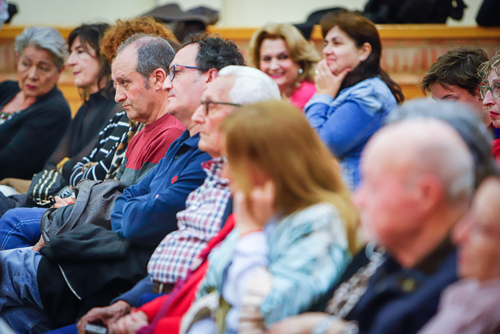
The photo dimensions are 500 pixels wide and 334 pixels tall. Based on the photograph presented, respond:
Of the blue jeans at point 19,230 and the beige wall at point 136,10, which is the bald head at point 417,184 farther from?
the beige wall at point 136,10

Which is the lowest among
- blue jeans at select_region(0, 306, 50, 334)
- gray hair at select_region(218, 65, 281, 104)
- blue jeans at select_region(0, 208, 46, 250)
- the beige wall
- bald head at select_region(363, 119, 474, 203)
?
blue jeans at select_region(0, 306, 50, 334)

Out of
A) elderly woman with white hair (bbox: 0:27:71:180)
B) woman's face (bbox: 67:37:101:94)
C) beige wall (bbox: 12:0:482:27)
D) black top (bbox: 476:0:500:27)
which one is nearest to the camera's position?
woman's face (bbox: 67:37:101:94)

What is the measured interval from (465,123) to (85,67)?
2.89m

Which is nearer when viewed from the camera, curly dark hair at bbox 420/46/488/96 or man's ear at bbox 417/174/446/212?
man's ear at bbox 417/174/446/212

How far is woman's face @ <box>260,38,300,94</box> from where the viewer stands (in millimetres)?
3561

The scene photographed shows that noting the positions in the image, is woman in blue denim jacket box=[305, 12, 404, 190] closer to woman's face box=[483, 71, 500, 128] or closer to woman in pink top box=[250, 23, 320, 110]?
woman's face box=[483, 71, 500, 128]

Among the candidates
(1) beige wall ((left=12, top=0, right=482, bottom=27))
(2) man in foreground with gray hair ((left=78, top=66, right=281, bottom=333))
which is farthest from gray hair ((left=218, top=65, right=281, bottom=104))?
(1) beige wall ((left=12, top=0, right=482, bottom=27))

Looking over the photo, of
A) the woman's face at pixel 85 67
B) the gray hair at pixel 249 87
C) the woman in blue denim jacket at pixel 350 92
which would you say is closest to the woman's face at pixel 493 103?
the woman in blue denim jacket at pixel 350 92

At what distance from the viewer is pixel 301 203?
133 cm

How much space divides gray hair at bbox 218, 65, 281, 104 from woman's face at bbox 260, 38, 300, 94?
5.70 feet

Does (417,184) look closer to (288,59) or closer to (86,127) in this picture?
(288,59)

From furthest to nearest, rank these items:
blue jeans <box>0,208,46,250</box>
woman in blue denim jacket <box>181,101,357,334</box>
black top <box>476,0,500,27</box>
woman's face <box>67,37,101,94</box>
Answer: black top <box>476,0,500,27</box> → woman's face <box>67,37,101,94</box> → blue jeans <box>0,208,46,250</box> → woman in blue denim jacket <box>181,101,357,334</box>

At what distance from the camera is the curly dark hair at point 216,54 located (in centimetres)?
224

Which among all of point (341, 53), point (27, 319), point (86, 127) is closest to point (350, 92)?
point (341, 53)
